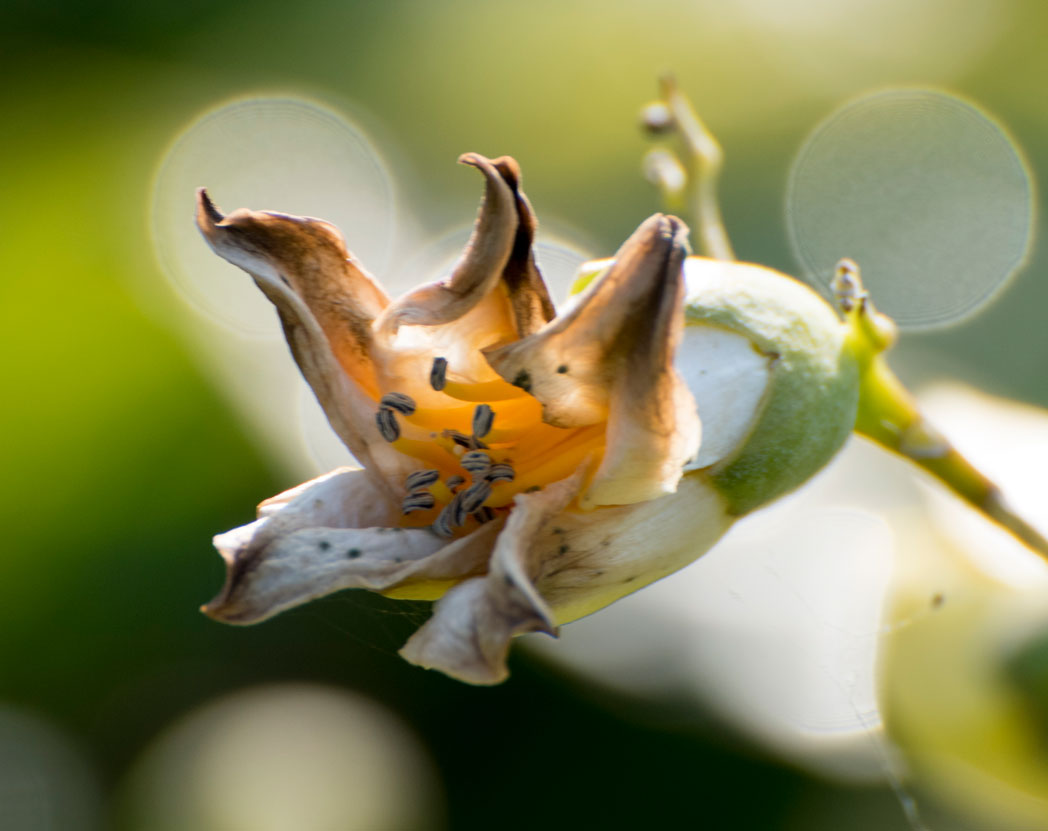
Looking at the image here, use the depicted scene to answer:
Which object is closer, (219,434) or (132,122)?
(219,434)

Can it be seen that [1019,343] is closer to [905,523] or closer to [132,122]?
[905,523]

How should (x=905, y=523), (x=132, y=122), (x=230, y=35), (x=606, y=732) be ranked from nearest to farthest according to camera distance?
(x=905, y=523) → (x=606, y=732) → (x=132, y=122) → (x=230, y=35)

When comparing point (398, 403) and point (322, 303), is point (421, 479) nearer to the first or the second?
point (398, 403)

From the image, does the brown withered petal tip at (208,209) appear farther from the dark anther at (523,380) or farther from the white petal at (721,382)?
the white petal at (721,382)

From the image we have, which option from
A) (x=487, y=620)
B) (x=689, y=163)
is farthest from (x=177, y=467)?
(x=487, y=620)

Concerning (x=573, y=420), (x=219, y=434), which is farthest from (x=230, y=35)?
(x=573, y=420)
